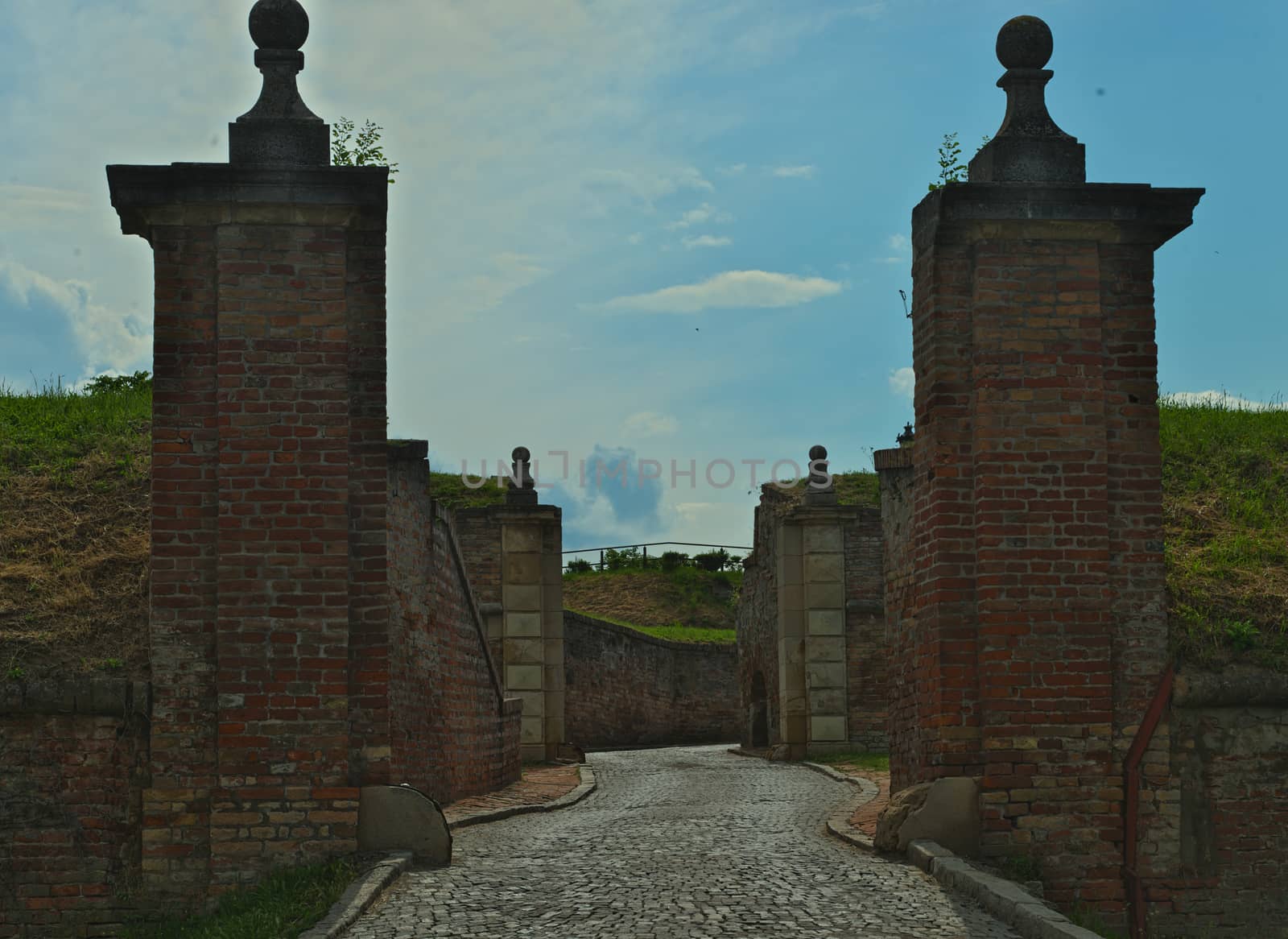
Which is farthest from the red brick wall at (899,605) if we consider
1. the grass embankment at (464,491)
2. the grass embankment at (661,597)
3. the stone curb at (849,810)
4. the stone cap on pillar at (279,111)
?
the grass embankment at (661,597)

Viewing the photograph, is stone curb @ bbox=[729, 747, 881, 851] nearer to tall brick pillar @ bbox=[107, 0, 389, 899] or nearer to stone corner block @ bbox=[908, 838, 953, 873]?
stone corner block @ bbox=[908, 838, 953, 873]

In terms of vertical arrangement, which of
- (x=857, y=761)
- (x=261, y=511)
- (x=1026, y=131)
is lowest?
(x=857, y=761)

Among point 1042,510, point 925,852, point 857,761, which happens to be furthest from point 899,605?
point 857,761

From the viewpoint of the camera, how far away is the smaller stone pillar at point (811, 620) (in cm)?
1966

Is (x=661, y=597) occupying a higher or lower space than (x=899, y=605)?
lower

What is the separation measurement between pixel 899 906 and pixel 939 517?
263 cm

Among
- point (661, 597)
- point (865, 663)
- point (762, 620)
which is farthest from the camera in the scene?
point (661, 597)

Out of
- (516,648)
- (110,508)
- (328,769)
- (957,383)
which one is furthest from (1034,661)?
(516,648)

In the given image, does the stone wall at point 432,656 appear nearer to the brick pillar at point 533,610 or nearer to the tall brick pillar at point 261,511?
the tall brick pillar at point 261,511

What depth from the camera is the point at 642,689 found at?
95.9 ft

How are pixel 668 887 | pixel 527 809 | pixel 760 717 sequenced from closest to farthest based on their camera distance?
pixel 668 887 < pixel 527 809 < pixel 760 717

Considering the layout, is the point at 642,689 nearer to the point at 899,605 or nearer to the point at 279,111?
the point at 899,605

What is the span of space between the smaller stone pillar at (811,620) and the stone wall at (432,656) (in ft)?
20.6

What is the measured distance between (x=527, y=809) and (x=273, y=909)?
5.13 m
